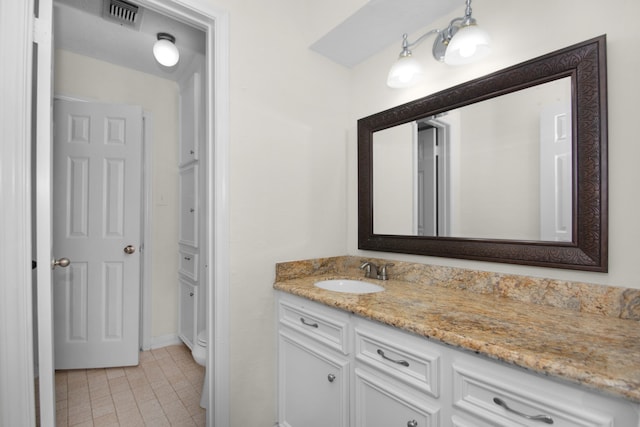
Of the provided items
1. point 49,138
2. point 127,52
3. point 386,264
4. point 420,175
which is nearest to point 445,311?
point 386,264

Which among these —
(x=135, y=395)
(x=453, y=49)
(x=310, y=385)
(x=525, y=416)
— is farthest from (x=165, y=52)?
(x=525, y=416)

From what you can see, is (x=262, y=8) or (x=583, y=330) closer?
(x=583, y=330)

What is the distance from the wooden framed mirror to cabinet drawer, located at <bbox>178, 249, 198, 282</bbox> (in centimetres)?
151

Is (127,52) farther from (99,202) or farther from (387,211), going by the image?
(387,211)

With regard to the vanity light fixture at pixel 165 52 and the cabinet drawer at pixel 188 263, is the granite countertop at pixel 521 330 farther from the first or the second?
the vanity light fixture at pixel 165 52

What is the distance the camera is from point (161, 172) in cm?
279

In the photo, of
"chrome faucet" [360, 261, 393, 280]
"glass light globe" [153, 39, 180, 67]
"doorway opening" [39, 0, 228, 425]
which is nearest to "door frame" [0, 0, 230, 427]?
"doorway opening" [39, 0, 228, 425]

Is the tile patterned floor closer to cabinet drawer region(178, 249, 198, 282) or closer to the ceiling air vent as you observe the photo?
cabinet drawer region(178, 249, 198, 282)

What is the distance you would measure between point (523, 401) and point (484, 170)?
0.97m

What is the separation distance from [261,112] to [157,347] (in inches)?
92.9

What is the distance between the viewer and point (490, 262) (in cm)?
138

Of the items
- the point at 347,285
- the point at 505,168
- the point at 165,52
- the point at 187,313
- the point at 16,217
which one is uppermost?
the point at 165,52

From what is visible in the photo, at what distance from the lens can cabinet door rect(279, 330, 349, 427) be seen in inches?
50.5

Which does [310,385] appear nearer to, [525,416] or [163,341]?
[525,416]
